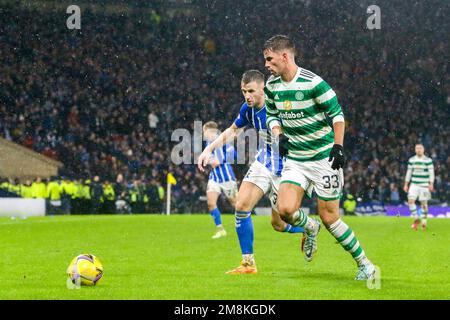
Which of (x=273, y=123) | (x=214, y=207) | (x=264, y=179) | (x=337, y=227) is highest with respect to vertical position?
(x=273, y=123)

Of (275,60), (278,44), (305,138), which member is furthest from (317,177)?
(278,44)

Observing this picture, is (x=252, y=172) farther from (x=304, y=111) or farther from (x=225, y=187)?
(x=225, y=187)

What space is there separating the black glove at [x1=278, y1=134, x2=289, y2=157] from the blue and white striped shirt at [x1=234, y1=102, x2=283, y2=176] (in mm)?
1557

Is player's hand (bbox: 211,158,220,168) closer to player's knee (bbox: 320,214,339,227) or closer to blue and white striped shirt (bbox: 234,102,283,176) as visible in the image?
blue and white striped shirt (bbox: 234,102,283,176)

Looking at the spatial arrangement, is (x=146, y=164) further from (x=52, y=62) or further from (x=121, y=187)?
(x=52, y=62)

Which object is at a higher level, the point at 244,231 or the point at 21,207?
the point at 244,231

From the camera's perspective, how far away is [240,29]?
4194 centimetres

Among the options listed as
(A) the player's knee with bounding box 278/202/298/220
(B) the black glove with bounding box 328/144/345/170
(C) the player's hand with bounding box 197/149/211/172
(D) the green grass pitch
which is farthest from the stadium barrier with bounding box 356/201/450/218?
(B) the black glove with bounding box 328/144/345/170

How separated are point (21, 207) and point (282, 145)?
70.3 ft

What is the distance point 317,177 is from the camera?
8.52 metres

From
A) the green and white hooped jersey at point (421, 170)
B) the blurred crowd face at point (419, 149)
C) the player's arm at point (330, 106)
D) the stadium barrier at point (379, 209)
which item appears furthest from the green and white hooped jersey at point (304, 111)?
the stadium barrier at point (379, 209)

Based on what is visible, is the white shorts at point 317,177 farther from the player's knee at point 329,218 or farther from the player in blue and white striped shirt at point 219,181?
the player in blue and white striped shirt at point 219,181

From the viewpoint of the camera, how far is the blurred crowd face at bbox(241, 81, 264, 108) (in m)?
9.84
